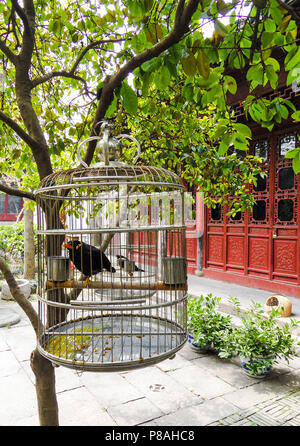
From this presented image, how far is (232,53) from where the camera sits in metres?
1.36

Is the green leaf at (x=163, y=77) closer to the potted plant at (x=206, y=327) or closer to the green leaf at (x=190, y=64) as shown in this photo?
the green leaf at (x=190, y=64)

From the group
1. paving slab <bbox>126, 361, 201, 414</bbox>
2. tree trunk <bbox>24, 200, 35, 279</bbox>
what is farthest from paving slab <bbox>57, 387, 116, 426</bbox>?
tree trunk <bbox>24, 200, 35, 279</bbox>

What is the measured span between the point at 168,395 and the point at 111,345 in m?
1.91

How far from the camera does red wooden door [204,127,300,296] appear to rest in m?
6.32

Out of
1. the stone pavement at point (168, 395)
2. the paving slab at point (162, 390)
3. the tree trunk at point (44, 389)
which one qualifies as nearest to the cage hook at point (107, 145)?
the tree trunk at point (44, 389)

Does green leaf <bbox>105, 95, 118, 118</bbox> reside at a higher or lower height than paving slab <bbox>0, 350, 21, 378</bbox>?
higher

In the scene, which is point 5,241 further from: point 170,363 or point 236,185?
point 236,185

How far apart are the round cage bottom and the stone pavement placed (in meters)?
1.27

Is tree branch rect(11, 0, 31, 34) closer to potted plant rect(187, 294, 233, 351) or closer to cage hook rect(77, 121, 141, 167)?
cage hook rect(77, 121, 141, 167)

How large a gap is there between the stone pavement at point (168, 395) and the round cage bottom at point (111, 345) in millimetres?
1274

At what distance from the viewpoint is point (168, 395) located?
3.20 meters
